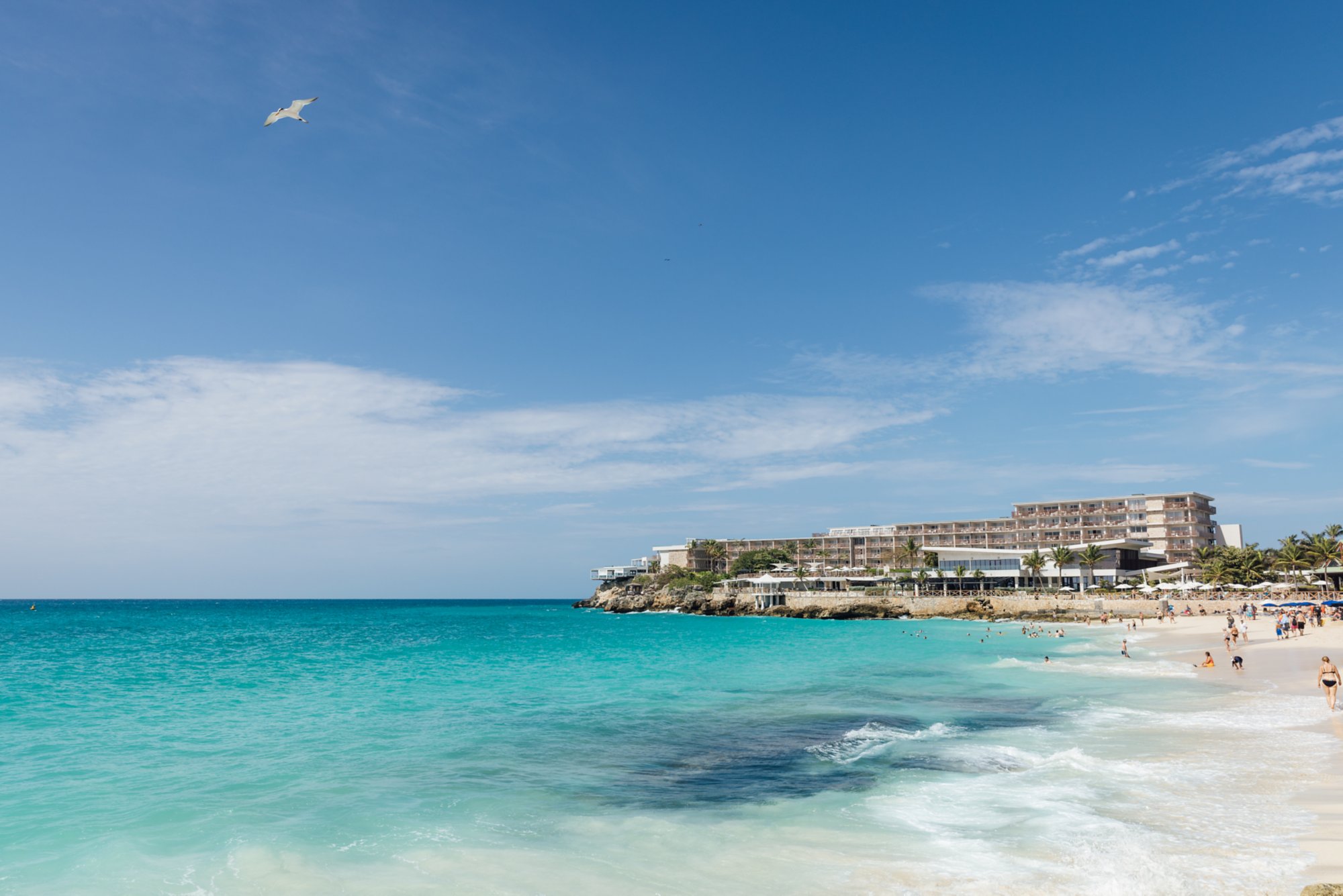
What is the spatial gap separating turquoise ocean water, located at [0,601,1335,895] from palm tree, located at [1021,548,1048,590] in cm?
6776

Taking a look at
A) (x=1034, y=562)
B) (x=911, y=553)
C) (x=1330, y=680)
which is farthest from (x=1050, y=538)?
(x=1330, y=680)

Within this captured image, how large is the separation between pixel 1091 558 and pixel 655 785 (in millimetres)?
96968

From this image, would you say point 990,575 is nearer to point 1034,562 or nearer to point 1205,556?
A: point 1034,562

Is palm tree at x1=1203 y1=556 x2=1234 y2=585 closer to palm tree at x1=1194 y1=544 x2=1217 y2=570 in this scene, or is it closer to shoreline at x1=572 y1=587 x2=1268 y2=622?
palm tree at x1=1194 y1=544 x2=1217 y2=570

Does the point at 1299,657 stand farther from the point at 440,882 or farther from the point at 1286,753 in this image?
the point at 440,882

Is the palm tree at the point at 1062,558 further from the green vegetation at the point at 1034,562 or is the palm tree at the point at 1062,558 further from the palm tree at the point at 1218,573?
the palm tree at the point at 1218,573

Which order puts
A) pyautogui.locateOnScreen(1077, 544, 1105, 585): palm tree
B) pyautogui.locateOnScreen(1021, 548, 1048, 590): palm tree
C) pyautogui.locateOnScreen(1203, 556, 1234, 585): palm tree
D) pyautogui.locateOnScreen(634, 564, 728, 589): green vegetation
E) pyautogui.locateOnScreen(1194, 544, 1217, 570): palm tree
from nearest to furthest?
pyautogui.locateOnScreen(1203, 556, 1234, 585): palm tree
pyautogui.locateOnScreen(1077, 544, 1105, 585): palm tree
pyautogui.locateOnScreen(1021, 548, 1048, 590): palm tree
pyautogui.locateOnScreen(1194, 544, 1217, 570): palm tree
pyautogui.locateOnScreen(634, 564, 728, 589): green vegetation

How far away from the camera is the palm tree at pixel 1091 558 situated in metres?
98.8

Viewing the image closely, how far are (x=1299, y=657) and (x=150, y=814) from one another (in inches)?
1765

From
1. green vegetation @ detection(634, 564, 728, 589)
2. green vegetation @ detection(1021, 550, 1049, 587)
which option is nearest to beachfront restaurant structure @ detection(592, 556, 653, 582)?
green vegetation @ detection(634, 564, 728, 589)

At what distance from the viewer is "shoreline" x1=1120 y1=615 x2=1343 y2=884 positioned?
11.4m

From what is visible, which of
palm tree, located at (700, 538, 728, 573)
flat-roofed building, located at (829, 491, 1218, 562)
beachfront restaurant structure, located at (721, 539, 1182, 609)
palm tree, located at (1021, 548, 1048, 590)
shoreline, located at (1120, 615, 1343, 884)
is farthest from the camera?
palm tree, located at (700, 538, 728, 573)

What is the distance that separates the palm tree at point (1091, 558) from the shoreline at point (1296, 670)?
1002 inches

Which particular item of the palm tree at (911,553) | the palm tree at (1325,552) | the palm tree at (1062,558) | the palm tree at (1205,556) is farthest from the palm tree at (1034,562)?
the palm tree at (1325,552)
